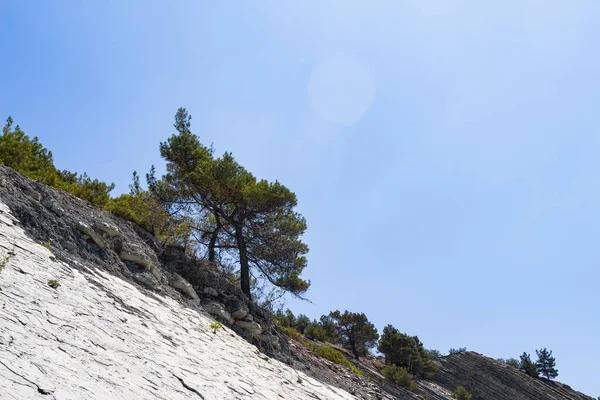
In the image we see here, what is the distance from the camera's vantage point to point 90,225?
36.9 ft

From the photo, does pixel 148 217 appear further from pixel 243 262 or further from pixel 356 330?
pixel 356 330

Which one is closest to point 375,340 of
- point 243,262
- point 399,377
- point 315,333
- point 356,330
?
point 356,330

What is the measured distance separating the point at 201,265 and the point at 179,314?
530 cm

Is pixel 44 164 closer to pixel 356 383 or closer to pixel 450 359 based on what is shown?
pixel 356 383

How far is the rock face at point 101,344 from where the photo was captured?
4.31 metres

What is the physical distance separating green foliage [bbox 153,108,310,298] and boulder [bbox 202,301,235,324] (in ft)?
13.6

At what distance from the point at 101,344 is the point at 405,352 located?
112 ft

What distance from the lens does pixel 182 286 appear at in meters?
12.9

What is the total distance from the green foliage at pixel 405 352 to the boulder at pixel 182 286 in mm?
27471

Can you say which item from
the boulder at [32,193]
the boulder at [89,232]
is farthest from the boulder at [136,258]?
the boulder at [32,193]

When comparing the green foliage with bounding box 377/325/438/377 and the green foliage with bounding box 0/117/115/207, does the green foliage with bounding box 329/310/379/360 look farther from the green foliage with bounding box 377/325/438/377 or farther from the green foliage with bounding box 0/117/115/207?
the green foliage with bounding box 0/117/115/207

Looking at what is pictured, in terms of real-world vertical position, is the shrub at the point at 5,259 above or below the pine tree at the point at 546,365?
below

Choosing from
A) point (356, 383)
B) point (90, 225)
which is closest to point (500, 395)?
point (356, 383)

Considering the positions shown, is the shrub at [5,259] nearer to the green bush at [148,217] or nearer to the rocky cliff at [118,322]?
the rocky cliff at [118,322]
